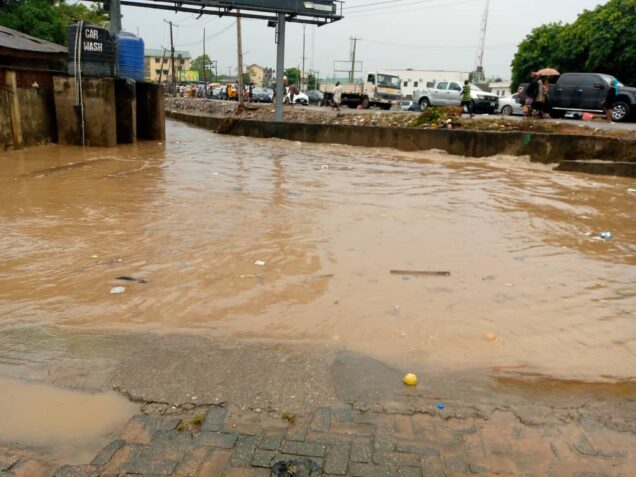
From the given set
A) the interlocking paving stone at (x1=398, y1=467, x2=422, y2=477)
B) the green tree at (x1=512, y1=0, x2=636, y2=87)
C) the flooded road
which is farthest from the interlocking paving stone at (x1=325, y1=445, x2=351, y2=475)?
the green tree at (x1=512, y1=0, x2=636, y2=87)

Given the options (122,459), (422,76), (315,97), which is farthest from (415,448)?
(422,76)

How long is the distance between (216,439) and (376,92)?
28568 millimetres

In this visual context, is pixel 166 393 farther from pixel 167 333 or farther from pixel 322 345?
pixel 322 345

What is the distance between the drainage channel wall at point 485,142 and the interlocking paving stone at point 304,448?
11.0 m

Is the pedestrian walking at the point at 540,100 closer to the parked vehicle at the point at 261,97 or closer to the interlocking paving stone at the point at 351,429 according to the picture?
the interlocking paving stone at the point at 351,429

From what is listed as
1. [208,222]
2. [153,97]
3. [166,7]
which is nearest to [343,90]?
[166,7]

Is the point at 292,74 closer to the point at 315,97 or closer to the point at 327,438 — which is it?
the point at 315,97

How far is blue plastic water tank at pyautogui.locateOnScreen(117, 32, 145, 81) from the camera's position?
12.8 metres

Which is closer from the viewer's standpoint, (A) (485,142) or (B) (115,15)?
(A) (485,142)

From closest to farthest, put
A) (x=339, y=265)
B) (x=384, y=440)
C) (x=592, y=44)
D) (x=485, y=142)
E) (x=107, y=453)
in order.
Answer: (x=107, y=453)
(x=384, y=440)
(x=339, y=265)
(x=485, y=142)
(x=592, y=44)

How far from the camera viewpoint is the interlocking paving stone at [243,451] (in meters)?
2.09

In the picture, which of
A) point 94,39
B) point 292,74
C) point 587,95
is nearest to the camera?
point 94,39

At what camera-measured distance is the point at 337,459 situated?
83.6 inches

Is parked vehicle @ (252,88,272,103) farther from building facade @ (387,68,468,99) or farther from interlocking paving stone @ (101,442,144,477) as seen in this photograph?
interlocking paving stone @ (101,442,144,477)
